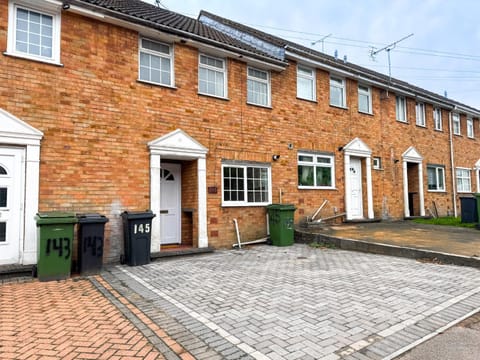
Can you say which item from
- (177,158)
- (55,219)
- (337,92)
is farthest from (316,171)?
(55,219)

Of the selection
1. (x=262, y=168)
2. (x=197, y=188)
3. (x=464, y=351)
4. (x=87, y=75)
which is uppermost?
(x=87, y=75)

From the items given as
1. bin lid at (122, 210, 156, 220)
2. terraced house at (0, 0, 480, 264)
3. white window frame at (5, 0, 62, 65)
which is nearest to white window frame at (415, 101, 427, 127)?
terraced house at (0, 0, 480, 264)

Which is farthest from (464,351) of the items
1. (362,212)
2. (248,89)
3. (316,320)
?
(362,212)

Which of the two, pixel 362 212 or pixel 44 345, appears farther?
pixel 362 212

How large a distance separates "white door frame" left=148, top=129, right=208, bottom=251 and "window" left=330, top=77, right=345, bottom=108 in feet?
20.3

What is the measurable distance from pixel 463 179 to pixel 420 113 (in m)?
5.16

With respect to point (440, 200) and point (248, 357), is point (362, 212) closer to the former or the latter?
point (440, 200)

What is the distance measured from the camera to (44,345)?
3.38 meters

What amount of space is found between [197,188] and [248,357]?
20.6ft

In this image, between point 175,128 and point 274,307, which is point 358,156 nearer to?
point 175,128

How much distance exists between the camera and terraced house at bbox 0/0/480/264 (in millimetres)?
6867

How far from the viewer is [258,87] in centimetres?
1086

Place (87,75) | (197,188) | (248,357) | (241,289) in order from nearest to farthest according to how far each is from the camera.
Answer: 1. (248,357)
2. (241,289)
3. (87,75)
4. (197,188)

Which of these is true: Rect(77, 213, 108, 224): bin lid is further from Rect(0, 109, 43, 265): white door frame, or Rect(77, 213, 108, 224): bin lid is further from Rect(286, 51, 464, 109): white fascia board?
Rect(286, 51, 464, 109): white fascia board
